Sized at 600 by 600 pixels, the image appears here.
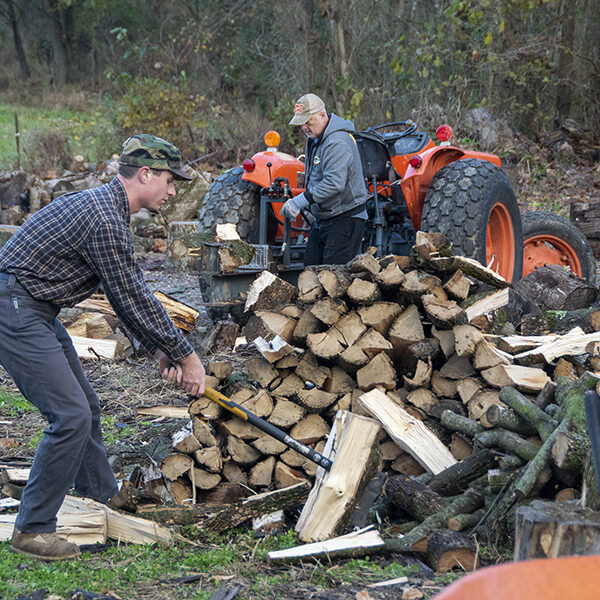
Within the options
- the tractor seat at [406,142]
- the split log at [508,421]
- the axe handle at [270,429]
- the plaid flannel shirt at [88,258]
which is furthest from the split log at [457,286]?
the tractor seat at [406,142]

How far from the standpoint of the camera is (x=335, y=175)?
5.84 m

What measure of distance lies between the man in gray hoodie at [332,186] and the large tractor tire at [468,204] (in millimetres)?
610

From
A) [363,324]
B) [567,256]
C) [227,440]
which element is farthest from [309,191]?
[567,256]

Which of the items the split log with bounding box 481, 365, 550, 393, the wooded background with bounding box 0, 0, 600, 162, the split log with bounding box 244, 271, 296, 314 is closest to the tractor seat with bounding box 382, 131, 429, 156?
the split log with bounding box 244, 271, 296, 314

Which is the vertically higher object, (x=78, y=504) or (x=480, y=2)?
(x=480, y=2)

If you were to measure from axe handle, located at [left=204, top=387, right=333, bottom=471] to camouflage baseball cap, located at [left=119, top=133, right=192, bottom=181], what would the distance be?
1.11m

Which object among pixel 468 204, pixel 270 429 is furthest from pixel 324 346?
pixel 468 204

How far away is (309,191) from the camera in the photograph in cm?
594

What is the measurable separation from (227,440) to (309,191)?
7.76 feet

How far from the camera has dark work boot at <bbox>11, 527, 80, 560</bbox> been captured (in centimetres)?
344

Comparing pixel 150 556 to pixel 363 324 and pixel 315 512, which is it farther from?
pixel 363 324

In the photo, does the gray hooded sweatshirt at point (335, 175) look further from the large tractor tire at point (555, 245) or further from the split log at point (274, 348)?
the large tractor tire at point (555, 245)

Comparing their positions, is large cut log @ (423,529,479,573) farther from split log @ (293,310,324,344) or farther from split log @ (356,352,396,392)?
split log @ (293,310,324,344)

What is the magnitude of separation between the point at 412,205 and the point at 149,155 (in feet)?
11.2
